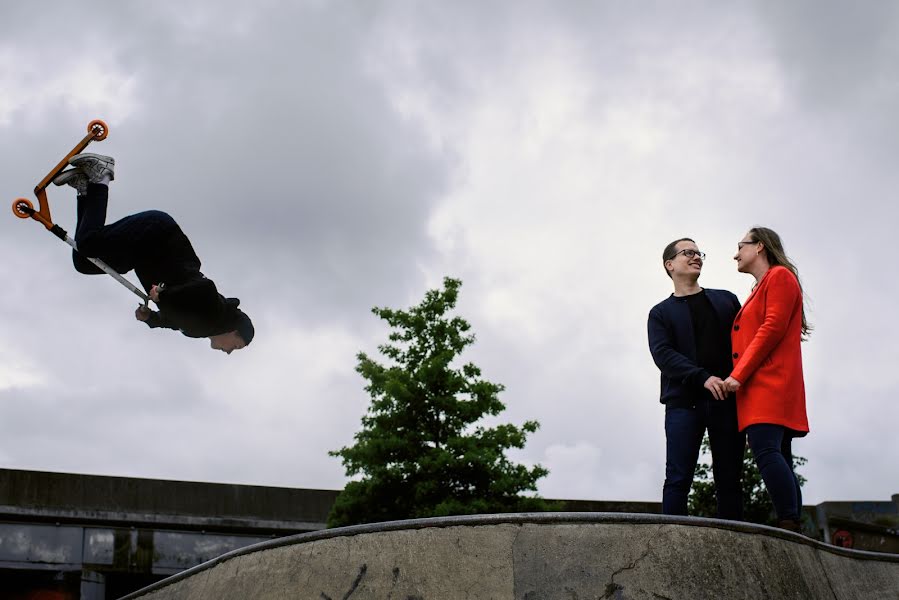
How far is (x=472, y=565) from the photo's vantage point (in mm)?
5059

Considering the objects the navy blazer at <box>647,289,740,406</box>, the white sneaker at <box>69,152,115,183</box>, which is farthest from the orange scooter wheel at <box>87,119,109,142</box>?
the navy blazer at <box>647,289,740,406</box>

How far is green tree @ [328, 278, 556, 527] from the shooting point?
17750 mm

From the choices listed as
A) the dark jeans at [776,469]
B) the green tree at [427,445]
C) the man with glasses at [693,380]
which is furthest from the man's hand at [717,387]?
the green tree at [427,445]

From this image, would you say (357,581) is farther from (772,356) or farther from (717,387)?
(772,356)

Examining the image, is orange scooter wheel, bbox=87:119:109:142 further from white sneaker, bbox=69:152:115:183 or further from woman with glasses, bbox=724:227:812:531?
woman with glasses, bbox=724:227:812:531

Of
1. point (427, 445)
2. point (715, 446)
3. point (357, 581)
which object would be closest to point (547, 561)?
point (357, 581)

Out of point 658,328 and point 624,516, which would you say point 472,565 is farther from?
point 658,328

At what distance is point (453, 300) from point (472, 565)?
15133 mm

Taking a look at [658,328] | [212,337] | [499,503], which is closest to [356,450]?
[499,503]

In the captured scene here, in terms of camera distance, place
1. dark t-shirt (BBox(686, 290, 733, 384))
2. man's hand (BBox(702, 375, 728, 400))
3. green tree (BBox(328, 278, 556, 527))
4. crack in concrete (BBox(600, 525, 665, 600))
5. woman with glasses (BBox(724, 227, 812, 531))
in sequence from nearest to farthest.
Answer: crack in concrete (BBox(600, 525, 665, 600)), woman with glasses (BBox(724, 227, 812, 531)), man's hand (BBox(702, 375, 728, 400)), dark t-shirt (BBox(686, 290, 733, 384)), green tree (BBox(328, 278, 556, 527))

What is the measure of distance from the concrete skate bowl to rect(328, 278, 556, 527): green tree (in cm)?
1178

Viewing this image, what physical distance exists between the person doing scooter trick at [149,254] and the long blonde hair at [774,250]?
3.99 m

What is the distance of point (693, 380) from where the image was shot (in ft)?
19.5

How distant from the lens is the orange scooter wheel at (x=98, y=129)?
677cm
